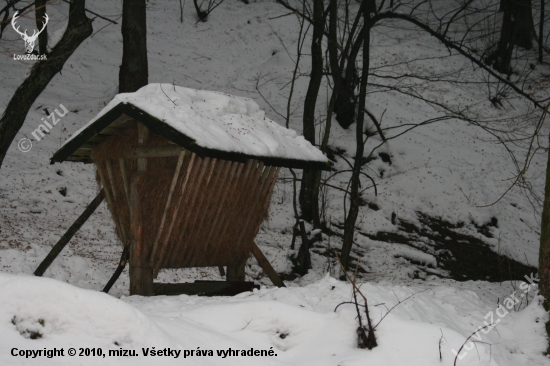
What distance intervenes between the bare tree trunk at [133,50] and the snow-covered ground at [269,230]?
208 cm

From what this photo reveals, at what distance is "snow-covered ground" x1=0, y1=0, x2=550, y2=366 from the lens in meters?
3.48

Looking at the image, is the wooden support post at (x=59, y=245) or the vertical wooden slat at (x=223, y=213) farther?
the wooden support post at (x=59, y=245)

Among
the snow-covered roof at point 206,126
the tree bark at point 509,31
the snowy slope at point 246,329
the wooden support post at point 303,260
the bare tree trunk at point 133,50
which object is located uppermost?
the tree bark at point 509,31

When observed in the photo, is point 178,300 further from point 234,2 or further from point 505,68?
point 234,2

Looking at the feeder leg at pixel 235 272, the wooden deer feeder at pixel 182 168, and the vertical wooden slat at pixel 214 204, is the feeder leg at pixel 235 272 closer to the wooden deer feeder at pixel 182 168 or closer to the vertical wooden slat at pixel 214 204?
the wooden deer feeder at pixel 182 168

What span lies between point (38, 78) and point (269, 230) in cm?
568

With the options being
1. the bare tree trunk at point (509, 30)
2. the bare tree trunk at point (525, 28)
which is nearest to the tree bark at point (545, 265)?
→ the bare tree trunk at point (509, 30)

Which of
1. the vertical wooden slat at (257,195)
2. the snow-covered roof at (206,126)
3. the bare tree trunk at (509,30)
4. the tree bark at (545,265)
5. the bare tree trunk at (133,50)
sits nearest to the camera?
the tree bark at (545,265)

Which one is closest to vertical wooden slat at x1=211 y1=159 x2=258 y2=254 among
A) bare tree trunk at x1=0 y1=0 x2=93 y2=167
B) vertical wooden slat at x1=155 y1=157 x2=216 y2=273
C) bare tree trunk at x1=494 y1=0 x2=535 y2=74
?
vertical wooden slat at x1=155 y1=157 x2=216 y2=273

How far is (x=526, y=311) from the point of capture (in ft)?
17.5

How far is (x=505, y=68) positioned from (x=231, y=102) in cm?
1656

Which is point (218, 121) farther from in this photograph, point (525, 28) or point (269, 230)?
point (525, 28)

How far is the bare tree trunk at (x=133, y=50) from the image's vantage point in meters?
10.4

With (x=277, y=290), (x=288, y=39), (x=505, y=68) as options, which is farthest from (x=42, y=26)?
(x=505, y=68)
